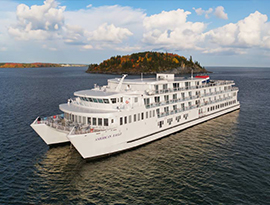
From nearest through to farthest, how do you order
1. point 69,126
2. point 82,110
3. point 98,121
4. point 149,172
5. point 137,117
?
point 149,172 < point 98,121 < point 69,126 < point 82,110 < point 137,117

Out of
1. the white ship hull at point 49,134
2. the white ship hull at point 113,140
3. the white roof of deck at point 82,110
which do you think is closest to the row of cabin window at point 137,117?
the white ship hull at point 113,140

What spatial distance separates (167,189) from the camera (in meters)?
20.7

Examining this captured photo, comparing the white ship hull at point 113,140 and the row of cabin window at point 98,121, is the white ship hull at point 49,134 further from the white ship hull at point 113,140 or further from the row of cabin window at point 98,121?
the white ship hull at point 113,140

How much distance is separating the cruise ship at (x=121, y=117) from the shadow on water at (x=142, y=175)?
6.05 ft

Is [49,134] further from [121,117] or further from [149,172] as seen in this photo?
[149,172]

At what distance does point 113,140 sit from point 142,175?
19.5 feet

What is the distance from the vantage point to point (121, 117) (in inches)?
1068

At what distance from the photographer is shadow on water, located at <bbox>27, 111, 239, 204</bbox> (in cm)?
1954

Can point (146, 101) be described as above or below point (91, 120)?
above

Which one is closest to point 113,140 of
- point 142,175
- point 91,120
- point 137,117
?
point 91,120

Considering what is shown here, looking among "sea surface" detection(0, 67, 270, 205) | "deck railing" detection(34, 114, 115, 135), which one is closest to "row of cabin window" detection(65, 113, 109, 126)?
"deck railing" detection(34, 114, 115, 135)

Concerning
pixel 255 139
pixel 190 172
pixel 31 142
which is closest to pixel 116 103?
pixel 190 172

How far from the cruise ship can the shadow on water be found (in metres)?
1.84

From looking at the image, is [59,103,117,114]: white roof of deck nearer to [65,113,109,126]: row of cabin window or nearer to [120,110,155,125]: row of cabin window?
[65,113,109,126]: row of cabin window
